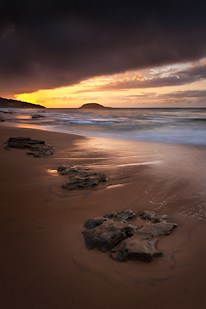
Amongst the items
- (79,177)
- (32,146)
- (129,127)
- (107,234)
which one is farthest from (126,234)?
(129,127)

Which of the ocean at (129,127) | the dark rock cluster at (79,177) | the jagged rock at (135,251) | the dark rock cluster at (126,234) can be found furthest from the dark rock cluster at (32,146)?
the ocean at (129,127)

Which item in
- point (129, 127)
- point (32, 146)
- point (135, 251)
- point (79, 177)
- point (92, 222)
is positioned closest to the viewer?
point (135, 251)

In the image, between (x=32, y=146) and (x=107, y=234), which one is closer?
(x=107, y=234)

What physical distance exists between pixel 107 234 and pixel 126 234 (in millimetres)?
223

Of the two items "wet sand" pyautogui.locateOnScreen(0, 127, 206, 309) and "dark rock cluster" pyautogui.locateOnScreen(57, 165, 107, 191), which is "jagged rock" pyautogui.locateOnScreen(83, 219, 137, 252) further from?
"dark rock cluster" pyautogui.locateOnScreen(57, 165, 107, 191)

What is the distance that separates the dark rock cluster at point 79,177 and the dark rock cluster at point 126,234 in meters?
0.92

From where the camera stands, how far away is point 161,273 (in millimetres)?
1398

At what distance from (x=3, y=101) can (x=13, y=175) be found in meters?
180

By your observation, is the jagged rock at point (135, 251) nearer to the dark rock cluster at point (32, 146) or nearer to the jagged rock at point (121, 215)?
the jagged rock at point (121, 215)

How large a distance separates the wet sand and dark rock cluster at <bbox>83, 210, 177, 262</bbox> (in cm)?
6

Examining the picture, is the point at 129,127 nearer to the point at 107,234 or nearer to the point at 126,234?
the point at 126,234

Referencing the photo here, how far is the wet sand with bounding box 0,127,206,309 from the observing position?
123 cm

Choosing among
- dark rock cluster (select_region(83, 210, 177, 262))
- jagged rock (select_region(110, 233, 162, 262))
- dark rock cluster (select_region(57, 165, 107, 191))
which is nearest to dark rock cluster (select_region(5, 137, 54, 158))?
dark rock cluster (select_region(57, 165, 107, 191))

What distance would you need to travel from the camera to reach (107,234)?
171cm
